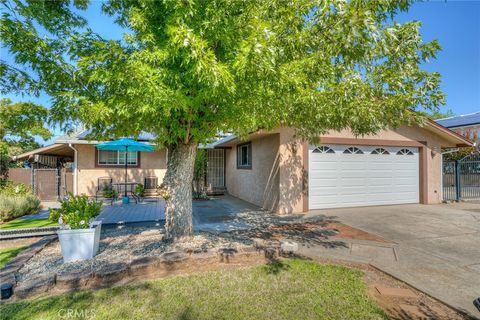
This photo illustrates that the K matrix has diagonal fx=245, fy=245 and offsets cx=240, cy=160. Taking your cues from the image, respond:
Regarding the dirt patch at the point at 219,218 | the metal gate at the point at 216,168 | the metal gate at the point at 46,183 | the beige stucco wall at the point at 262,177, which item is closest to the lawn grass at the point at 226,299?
the dirt patch at the point at 219,218

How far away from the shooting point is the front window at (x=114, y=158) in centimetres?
1254

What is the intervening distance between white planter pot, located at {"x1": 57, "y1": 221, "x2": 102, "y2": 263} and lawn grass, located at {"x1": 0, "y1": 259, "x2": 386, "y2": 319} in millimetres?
1013

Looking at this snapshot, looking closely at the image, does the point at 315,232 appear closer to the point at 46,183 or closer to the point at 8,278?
the point at 8,278

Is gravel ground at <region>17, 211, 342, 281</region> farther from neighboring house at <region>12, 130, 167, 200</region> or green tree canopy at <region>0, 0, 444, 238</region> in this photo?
neighboring house at <region>12, 130, 167, 200</region>

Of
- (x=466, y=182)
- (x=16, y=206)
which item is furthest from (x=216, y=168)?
(x=466, y=182)

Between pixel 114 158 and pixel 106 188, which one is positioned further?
pixel 114 158

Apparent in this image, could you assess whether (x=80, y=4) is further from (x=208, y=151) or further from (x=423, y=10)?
(x=208, y=151)

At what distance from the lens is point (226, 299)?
11.1 ft

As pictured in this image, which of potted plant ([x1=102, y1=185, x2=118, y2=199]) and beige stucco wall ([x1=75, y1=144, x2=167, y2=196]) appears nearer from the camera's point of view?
potted plant ([x1=102, y1=185, x2=118, y2=199])

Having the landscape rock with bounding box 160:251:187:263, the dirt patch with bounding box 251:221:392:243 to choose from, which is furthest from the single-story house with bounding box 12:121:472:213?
the landscape rock with bounding box 160:251:187:263

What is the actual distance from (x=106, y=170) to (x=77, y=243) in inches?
358

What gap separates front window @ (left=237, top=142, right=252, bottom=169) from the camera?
1164 centimetres

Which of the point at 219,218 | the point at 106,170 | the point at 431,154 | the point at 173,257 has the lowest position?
the point at 219,218

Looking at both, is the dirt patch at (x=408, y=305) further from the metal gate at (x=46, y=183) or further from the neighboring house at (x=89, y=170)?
the metal gate at (x=46, y=183)
